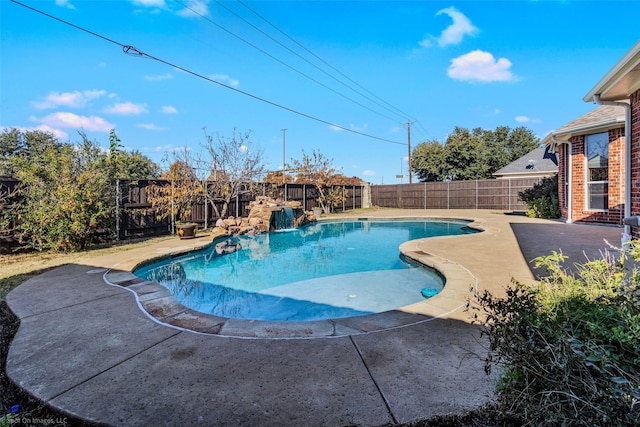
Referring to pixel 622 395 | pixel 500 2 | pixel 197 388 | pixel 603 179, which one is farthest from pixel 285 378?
pixel 500 2

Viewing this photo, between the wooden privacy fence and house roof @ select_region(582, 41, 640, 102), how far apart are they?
48.5ft


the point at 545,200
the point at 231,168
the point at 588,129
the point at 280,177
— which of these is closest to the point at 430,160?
the point at 280,177

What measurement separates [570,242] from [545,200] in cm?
697

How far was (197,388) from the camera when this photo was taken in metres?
2.05

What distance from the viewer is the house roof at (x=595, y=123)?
8.00 m

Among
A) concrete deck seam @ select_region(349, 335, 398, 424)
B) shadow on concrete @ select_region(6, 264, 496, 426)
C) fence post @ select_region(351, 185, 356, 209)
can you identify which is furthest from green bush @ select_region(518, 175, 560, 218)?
concrete deck seam @ select_region(349, 335, 398, 424)

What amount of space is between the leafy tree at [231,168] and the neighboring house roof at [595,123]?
1059 cm

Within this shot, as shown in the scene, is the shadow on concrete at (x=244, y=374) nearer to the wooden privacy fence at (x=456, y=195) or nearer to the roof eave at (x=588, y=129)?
the roof eave at (x=588, y=129)

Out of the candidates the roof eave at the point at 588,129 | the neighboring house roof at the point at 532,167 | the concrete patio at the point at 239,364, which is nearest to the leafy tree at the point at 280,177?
the roof eave at the point at 588,129

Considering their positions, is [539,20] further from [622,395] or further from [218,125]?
[622,395]

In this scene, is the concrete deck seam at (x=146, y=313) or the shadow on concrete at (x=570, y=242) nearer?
the concrete deck seam at (x=146, y=313)

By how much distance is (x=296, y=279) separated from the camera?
6324 millimetres

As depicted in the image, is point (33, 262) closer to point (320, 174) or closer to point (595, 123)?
point (595, 123)

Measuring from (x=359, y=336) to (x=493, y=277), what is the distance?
2.81m
